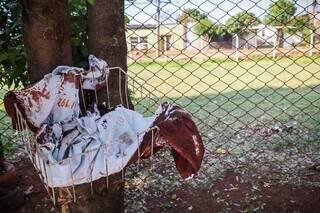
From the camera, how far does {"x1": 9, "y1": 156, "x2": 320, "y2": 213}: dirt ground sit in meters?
2.24

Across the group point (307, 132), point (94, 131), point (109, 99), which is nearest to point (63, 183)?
point (94, 131)

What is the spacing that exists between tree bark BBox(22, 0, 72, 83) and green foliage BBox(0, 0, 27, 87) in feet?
0.15

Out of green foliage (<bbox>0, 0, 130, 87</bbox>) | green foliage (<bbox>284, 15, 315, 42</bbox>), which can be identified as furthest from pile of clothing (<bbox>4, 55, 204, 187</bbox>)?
green foliage (<bbox>284, 15, 315, 42</bbox>)

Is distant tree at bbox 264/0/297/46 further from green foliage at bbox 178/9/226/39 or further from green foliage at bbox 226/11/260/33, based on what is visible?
green foliage at bbox 178/9/226/39

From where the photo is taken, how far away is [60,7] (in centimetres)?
140

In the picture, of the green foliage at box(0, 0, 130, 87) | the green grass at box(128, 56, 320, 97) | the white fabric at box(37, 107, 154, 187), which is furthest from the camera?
the green grass at box(128, 56, 320, 97)

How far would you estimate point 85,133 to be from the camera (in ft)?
4.48

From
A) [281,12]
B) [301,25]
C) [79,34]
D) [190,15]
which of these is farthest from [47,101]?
[281,12]

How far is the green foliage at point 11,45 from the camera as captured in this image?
1368 millimetres

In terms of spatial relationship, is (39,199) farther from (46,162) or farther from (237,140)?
(237,140)

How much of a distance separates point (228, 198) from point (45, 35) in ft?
4.78

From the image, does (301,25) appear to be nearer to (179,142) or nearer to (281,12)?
(281,12)

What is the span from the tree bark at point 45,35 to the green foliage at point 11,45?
1.8 inches

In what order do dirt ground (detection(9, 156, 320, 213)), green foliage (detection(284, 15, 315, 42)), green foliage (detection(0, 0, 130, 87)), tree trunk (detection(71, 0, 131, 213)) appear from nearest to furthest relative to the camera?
tree trunk (detection(71, 0, 131, 213)) < green foliage (detection(0, 0, 130, 87)) < dirt ground (detection(9, 156, 320, 213)) < green foliage (detection(284, 15, 315, 42))
